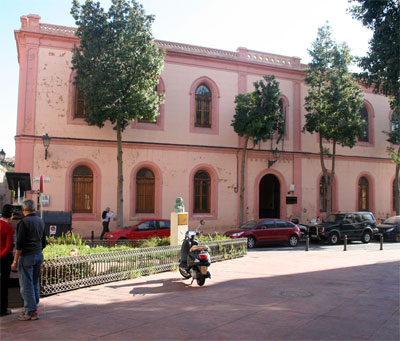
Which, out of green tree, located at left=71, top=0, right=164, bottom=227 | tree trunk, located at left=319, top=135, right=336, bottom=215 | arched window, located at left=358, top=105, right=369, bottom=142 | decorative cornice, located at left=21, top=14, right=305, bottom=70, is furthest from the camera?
arched window, located at left=358, top=105, right=369, bottom=142

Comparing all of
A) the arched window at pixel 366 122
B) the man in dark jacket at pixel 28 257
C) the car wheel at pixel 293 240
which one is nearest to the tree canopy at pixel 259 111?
the car wheel at pixel 293 240

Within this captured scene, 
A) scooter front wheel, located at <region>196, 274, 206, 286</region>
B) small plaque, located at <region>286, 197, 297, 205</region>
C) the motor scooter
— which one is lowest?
scooter front wheel, located at <region>196, 274, 206, 286</region>

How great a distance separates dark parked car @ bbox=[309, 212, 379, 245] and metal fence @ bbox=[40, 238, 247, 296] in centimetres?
1223

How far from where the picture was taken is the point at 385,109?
3131 centimetres

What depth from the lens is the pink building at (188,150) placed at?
70.5 feet

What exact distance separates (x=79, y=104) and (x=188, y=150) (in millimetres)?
6354

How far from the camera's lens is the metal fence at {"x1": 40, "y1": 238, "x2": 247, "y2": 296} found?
8.52 meters

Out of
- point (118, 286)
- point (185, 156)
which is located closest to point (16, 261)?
point (118, 286)

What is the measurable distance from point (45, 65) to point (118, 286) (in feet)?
51.6

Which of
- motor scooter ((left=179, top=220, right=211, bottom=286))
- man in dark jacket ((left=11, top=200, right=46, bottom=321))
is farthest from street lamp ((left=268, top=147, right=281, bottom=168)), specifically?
man in dark jacket ((left=11, top=200, right=46, bottom=321))

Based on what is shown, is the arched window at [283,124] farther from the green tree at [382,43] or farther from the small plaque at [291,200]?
the green tree at [382,43]

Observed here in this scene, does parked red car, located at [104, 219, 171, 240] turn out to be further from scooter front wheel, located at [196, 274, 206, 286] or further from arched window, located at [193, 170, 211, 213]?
scooter front wheel, located at [196, 274, 206, 286]

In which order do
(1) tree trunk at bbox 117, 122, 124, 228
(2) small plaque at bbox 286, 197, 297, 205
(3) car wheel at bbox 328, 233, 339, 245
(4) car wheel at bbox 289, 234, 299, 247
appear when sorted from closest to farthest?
(1) tree trunk at bbox 117, 122, 124, 228
(4) car wheel at bbox 289, 234, 299, 247
(3) car wheel at bbox 328, 233, 339, 245
(2) small plaque at bbox 286, 197, 297, 205

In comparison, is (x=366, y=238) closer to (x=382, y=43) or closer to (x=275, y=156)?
(x=275, y=156)
